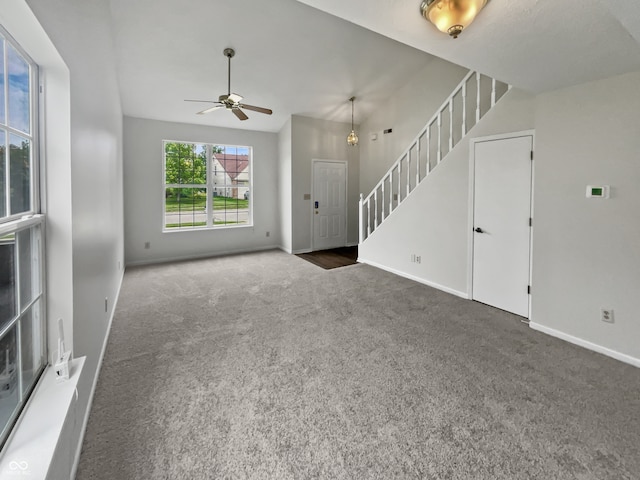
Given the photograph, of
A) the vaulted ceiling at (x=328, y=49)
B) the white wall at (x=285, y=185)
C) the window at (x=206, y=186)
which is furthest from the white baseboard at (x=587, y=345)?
the window at (x=206, y=186)

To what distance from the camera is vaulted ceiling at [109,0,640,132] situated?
1955 millimetres

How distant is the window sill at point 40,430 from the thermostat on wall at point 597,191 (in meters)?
3.80

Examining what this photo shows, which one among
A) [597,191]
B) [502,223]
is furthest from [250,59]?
[597,191]

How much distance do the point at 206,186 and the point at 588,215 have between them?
6.02 m

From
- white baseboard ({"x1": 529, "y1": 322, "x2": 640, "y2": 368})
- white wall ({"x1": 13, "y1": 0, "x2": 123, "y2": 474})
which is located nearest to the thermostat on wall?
white baseboard ({"x1": 529, "y1": 322, "x2": 640, "y2": 368})

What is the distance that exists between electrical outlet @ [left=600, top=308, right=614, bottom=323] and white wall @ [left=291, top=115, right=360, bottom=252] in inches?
196

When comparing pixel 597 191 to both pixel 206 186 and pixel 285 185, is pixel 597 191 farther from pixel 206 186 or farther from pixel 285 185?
pixel 206 186

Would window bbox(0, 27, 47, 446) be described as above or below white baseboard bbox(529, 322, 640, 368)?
above

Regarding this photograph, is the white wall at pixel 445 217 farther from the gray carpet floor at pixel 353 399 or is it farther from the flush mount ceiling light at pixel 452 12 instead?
the flush mount ceiling light at pixel 452 12

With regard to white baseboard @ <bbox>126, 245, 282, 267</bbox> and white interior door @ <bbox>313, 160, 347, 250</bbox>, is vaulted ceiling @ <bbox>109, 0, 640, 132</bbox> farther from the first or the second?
white baseboard @ <bbox>126, 245, 282, 267</bbox>

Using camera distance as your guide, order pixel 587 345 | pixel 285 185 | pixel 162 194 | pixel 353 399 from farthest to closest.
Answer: pixel 285 185 → pixel 162 194 → pixel 587 345 → pixel 353 399

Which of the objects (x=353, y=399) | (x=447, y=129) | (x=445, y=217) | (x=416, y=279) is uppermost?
(x=447, y=129)

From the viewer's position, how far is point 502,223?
352 cm

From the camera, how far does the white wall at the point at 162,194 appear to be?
18.3 feet
